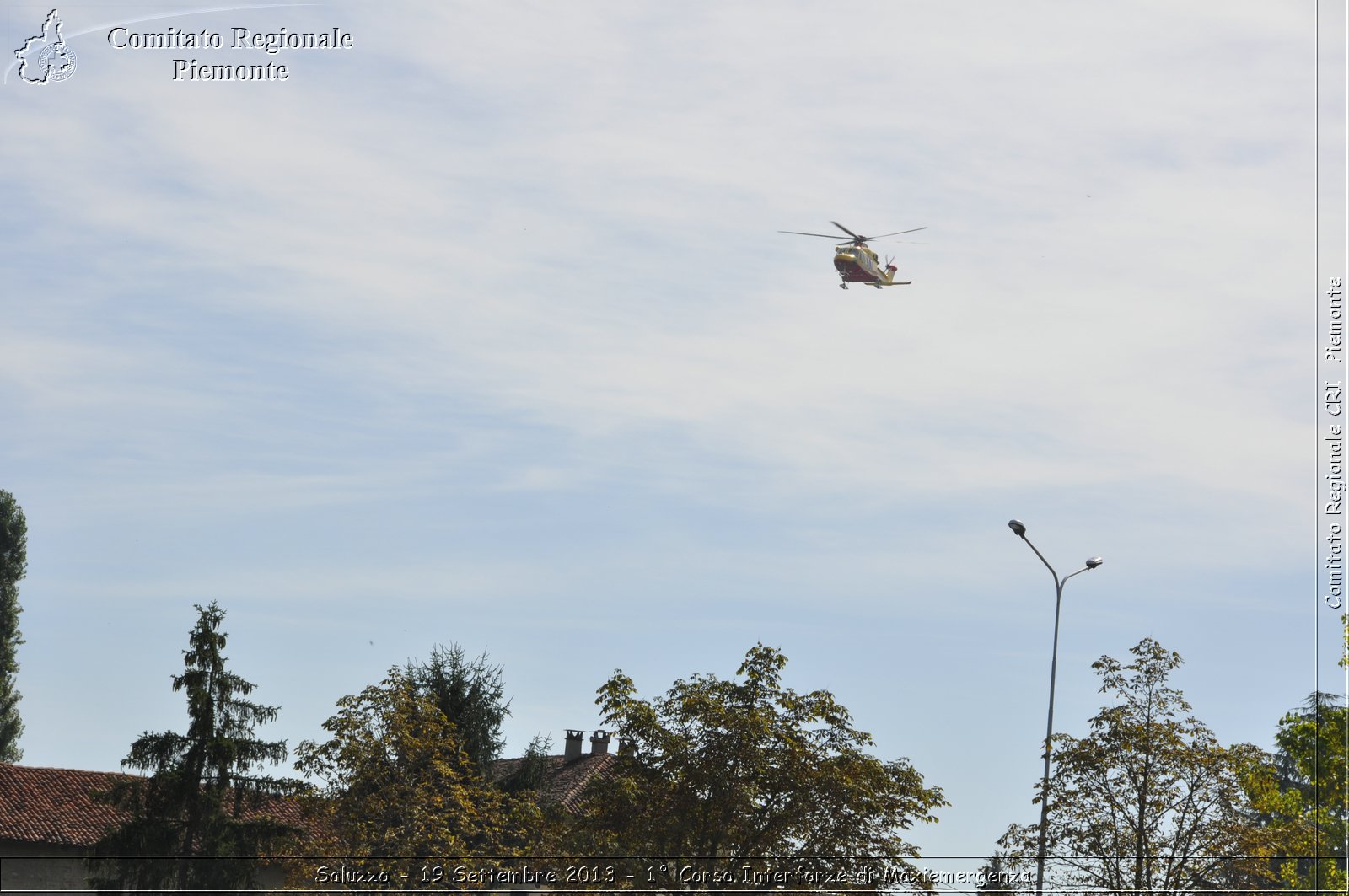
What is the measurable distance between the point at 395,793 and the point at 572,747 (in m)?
35.9

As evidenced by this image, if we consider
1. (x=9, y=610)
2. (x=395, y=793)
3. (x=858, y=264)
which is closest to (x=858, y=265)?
(x=858, y=264)

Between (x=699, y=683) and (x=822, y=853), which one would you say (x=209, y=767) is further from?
(x=822, y=853)

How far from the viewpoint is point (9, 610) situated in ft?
236

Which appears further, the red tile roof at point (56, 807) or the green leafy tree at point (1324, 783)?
the red tile roof at point (56, 807)

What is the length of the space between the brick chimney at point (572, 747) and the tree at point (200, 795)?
31.4 meters

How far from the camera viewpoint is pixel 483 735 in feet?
161

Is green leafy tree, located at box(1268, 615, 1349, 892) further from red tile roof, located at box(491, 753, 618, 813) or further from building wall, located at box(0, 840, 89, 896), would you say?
building wall, located at box(0, 840, 89, 896)

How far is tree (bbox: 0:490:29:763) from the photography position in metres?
68.4

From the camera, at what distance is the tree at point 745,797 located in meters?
25.9

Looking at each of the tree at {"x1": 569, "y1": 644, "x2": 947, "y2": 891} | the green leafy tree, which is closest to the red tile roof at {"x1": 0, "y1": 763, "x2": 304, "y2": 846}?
the tree at {"x1": 569, "y1": 644, "x2": 947, "y2": 891}

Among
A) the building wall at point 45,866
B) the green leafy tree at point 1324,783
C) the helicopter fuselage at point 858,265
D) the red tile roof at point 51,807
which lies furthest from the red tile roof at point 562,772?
the green leafy tree at point 1324,783

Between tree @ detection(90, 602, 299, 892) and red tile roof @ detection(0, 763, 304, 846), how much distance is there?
4.98m

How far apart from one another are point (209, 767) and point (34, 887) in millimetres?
9491

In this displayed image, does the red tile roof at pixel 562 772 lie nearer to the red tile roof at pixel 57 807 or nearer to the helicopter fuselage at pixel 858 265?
the red tile roof at pixel 57 807
